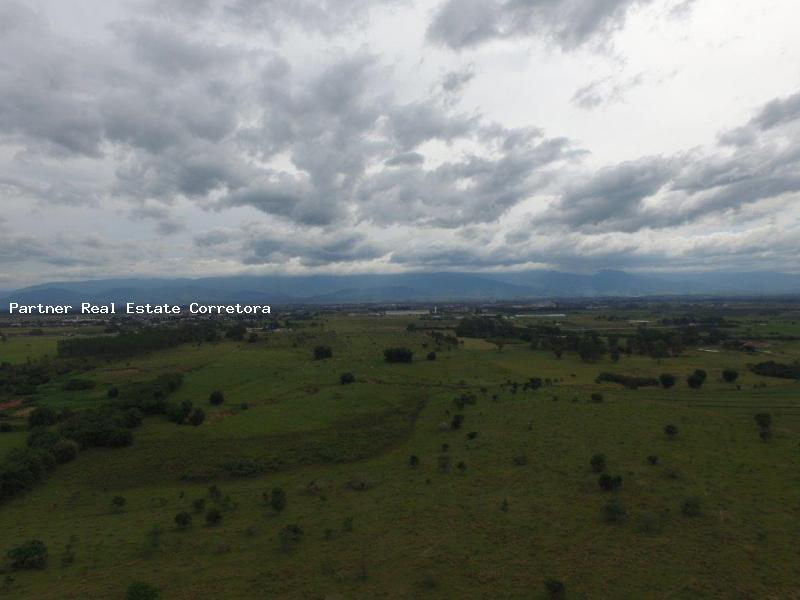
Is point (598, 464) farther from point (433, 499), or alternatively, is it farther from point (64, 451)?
point (64, 451)

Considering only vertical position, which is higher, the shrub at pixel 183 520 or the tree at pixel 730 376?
the tree at pixel 730 376

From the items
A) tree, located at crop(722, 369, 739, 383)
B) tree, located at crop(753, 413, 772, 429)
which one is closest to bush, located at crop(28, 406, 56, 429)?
tree, located at crop(753, 413, 772, 429)

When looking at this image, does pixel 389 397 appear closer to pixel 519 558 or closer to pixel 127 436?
pixel 127 436

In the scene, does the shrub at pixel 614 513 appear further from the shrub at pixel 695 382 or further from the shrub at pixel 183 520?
the shrub at pixel 695 382

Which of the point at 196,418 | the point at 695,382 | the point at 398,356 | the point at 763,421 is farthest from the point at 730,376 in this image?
the point at 196,418

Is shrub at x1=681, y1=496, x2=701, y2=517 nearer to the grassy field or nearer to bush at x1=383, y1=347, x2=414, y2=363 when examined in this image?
the grassy field

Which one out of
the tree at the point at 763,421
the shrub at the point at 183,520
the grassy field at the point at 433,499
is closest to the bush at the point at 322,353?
the grassy field at the point at 433,499
